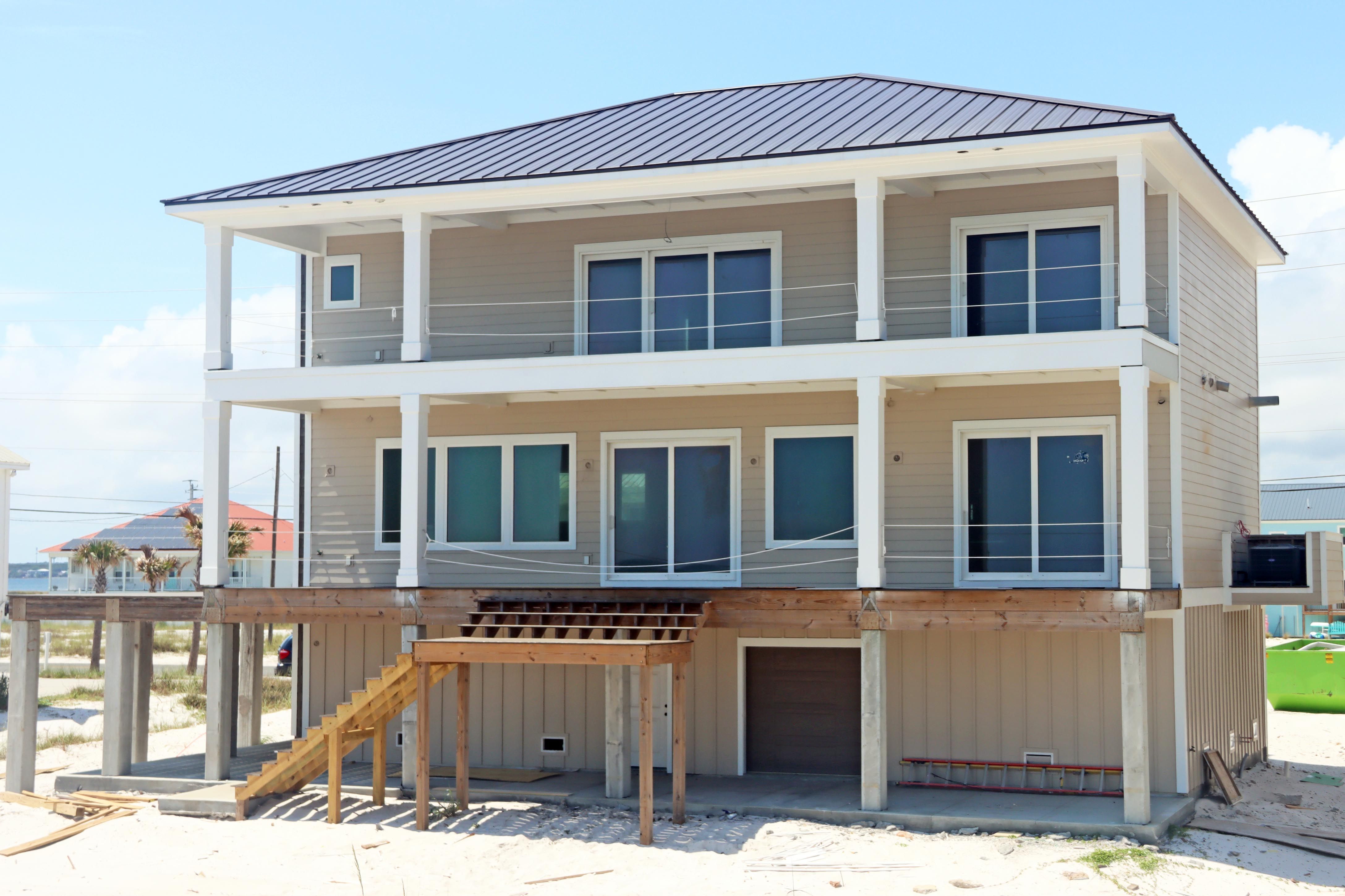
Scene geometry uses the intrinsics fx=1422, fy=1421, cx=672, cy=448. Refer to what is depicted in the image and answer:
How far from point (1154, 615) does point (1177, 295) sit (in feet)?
13.4

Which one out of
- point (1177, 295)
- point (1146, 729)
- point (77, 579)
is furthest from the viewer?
point (77, 579)

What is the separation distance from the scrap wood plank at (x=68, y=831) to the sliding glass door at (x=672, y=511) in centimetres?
719

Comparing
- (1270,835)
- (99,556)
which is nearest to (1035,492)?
(1270,835)

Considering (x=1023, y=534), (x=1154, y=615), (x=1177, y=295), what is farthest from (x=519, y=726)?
(x=1177, y=295)

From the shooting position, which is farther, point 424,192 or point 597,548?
point 597,548

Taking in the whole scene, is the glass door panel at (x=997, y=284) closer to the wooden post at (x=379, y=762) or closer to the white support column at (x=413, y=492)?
the white support column at (x=413, y=492)

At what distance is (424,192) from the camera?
19.0 metres

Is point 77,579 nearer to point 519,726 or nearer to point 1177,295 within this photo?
point 519,726

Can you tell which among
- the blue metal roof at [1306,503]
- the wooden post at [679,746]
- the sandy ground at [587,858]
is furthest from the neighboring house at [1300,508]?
the wooden post at [679,746]

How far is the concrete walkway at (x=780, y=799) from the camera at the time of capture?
52.5 ft

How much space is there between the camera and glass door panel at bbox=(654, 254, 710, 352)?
20141mm

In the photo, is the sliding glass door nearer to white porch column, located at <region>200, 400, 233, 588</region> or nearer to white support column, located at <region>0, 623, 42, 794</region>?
white porch column, located at <region>200, 400, 233, 588</region>

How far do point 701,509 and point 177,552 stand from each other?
3859cm

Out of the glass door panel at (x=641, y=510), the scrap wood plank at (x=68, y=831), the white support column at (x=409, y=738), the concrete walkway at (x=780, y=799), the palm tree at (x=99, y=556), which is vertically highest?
the glass door panel at (x=641, y=510)
